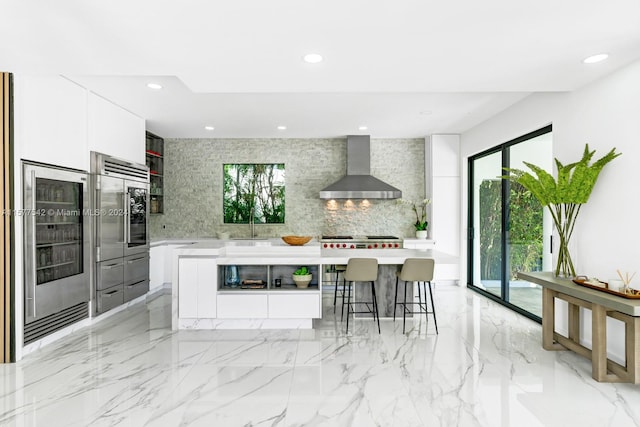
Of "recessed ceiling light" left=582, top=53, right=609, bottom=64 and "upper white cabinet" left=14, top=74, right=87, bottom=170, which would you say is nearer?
"recessed ceiling light" left=582, top=53, right=609, bottom=64

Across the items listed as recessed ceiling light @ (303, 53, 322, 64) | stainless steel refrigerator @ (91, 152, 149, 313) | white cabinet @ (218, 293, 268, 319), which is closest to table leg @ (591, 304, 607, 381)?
recessed ceiling light @ (303, 53, 322, 64)

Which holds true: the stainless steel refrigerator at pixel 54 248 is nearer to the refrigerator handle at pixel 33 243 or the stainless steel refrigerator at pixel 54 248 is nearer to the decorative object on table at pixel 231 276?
the refrigerator handle at pixel 33 243

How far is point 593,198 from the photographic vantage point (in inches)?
141

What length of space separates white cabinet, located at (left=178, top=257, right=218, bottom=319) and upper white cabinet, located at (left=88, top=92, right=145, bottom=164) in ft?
5.77

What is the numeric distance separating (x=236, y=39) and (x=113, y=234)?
324cm

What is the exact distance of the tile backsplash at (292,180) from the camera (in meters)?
7.21

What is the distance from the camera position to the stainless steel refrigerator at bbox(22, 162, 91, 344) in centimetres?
354

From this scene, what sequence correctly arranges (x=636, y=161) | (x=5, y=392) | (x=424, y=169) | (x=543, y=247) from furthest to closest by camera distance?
(x=424, y=169), (x=543, y=247), (x=636, y=161), (x=5, y=392)

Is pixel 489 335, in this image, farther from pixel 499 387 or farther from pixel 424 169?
pixel 424 169

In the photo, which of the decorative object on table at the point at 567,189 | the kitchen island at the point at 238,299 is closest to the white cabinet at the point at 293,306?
the kitchen island at the point at 238,299

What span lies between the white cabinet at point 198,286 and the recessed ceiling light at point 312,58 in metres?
2.43

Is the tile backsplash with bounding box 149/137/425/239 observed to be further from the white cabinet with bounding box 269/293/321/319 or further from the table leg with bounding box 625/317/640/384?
the table leg with bounding box 625/317/640/384

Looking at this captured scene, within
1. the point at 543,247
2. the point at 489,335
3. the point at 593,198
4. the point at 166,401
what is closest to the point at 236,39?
the point at 166,401

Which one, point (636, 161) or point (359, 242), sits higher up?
point (636, 161)
